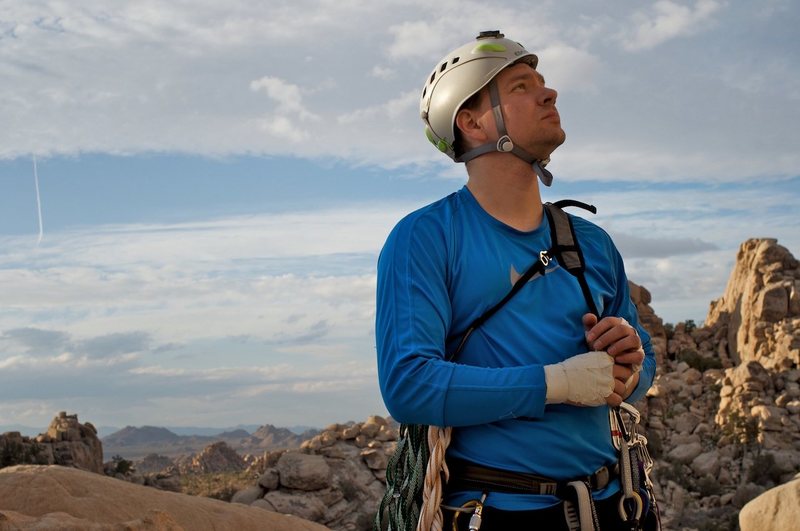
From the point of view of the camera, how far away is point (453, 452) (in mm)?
3148

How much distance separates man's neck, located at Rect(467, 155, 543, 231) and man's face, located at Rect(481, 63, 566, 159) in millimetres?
88

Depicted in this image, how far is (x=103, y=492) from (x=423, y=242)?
4.71m

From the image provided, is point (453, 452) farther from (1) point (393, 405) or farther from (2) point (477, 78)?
(2) point (477, 78)

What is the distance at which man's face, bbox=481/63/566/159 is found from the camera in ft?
11.2

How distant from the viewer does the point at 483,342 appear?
10.5ft

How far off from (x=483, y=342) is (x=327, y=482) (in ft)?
54.0

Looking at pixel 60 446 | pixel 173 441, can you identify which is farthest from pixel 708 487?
pixel 173 441

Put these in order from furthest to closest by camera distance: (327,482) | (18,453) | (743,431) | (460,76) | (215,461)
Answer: (215,461)
(18,453)
(743,431)
(327,482)
(460,76)

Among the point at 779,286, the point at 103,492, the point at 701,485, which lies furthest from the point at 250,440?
the point at 103,492

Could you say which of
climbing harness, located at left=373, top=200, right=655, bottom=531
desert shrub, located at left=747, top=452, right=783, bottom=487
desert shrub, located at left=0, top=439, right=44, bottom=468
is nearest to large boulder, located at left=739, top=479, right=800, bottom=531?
climbing harness, located at left=373, top=200, right=655, bottom=531

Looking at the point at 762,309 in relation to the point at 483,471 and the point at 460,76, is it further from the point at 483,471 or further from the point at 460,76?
the point at 483,471

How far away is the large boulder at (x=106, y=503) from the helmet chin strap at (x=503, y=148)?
3.50 metres

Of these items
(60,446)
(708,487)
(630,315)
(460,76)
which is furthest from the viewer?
(60,446)

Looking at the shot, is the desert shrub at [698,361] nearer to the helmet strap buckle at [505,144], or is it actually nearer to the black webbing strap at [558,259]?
the black webbing strap at [558,259]
